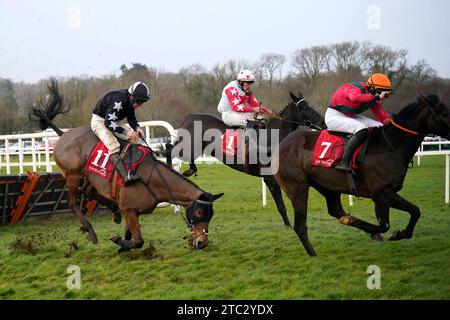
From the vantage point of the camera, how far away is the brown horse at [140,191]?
6.07 meters

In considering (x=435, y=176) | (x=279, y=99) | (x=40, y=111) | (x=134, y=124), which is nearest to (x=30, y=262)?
(x=134, y=124)

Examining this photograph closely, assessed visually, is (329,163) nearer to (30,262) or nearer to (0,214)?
(30,262)

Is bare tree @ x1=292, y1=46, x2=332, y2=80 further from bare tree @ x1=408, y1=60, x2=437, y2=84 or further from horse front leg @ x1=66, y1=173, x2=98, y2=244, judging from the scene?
horse front leg @ x1=66, y1=173, x2=98, y2=244

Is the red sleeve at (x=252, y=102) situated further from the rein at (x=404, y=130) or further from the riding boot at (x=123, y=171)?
the rein at (x=404, y=130)

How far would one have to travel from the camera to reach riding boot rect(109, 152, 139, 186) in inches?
255

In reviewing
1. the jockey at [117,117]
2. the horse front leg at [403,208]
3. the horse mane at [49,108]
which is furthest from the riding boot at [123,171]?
the horse front leg at [403,208]

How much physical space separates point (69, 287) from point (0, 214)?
444cm

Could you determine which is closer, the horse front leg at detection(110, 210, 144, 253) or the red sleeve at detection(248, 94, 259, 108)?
the horse front leg at detection(110, 210, 144, 253)

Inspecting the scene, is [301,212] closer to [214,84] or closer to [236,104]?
[236,104]

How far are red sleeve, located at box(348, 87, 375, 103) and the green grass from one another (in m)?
1.69

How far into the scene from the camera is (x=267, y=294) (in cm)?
474

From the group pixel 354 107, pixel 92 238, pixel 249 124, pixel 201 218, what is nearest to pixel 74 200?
pixel 92 238

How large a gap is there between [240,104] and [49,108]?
9.32 feet

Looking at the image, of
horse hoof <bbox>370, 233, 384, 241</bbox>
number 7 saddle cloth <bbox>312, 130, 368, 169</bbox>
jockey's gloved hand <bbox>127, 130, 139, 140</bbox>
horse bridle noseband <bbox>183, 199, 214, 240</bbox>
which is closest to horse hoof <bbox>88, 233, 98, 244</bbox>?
jockey's gloved hand <bbox>127, 130, 139, 140</bbox>
